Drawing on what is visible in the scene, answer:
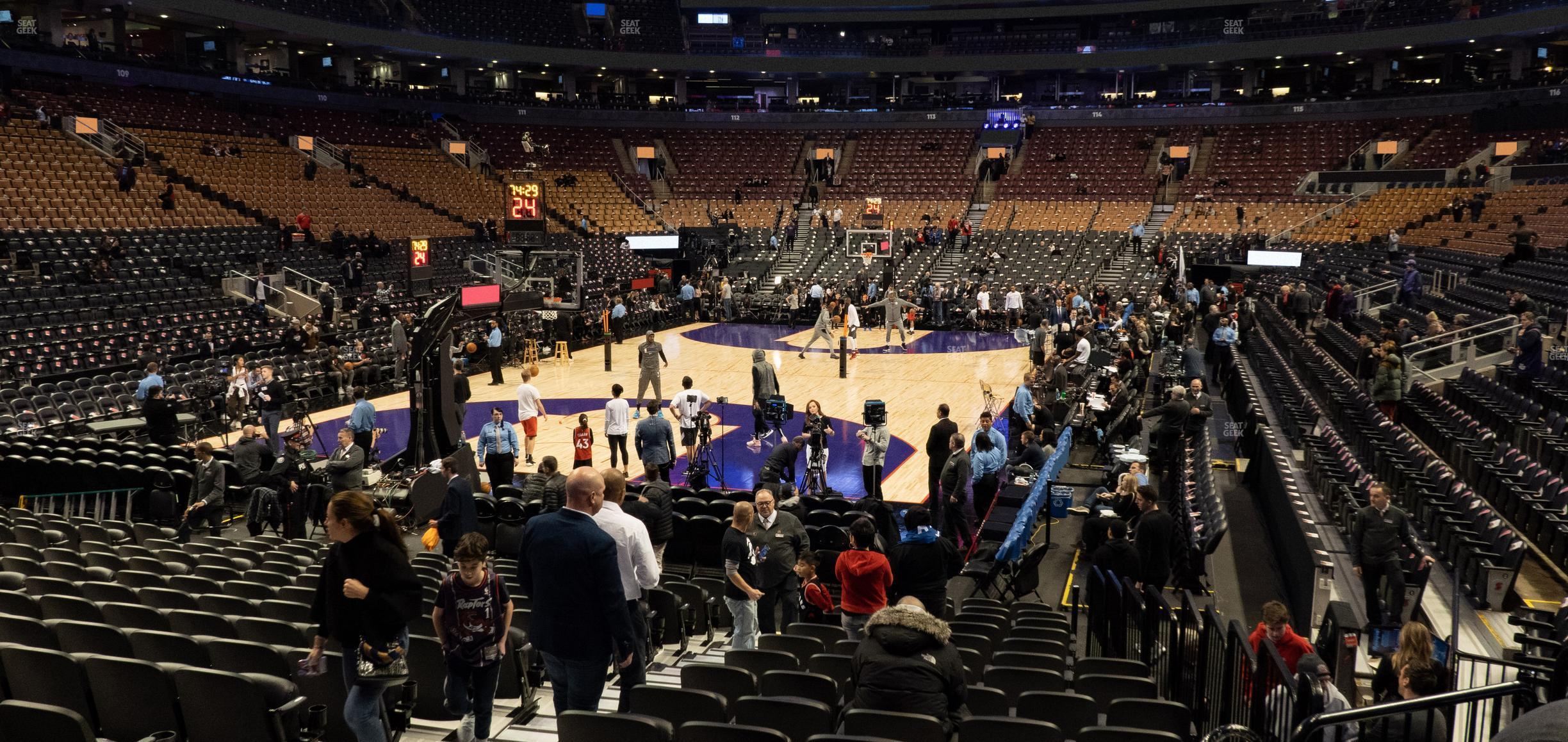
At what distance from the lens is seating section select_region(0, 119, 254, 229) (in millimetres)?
24156

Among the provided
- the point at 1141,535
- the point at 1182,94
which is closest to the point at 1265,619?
the point at 1141,535

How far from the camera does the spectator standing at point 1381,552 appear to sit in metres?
8.98

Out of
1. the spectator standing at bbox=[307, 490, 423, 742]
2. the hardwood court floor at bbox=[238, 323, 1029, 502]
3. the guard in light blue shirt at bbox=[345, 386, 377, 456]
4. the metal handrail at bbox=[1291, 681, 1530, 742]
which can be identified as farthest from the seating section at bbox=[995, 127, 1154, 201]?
the spectator standing at bbox=[307, 490, 423, 742]

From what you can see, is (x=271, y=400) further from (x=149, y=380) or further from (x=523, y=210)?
(x=523, y=210)

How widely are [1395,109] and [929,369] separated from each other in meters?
29.3

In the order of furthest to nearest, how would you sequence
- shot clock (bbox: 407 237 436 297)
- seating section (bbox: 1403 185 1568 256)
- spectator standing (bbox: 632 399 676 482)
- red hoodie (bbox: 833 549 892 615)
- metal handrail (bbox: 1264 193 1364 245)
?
metal handrail (bbox: 1264 193 1364 245), shot clock (bbox: 407 237 436 297), seating section (bbox: 1403 185 1568 256), spectator standing (bbox: 632 399 676 482), red hoodie (bbox: 833 549 892 615)

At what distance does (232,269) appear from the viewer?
82.6 ft

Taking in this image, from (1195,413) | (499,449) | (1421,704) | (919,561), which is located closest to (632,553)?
(919,561)

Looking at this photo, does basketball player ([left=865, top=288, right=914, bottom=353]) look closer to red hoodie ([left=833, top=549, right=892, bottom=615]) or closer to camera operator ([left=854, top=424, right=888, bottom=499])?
camera operator ([left=854, top=424, right=888, bottom=499])

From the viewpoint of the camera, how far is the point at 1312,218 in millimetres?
37094

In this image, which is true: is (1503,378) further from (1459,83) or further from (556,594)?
(1459,83)

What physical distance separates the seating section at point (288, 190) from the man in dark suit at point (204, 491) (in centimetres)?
2126

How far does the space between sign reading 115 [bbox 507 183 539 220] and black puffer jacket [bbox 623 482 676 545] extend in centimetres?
2359

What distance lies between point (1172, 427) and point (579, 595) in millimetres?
10748
